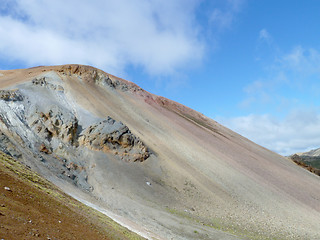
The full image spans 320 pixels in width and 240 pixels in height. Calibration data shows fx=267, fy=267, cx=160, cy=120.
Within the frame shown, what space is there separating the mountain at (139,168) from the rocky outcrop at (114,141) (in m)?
0.14

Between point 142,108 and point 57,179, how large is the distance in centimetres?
3025

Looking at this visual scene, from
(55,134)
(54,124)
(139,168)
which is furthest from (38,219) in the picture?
(54,124)

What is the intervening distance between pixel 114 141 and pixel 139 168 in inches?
201

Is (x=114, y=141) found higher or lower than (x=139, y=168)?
higher

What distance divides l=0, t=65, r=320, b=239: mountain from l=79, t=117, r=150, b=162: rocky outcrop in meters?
0.14

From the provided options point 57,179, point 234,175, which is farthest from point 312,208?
point 57,179

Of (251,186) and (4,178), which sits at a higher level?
(251,186)

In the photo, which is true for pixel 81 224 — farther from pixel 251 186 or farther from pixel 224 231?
pixel 251 186

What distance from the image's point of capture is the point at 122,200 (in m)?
28.6

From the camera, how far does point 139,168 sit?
117 ft

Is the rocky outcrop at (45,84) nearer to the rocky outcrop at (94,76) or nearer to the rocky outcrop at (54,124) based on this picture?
the rocky outcrop at (94,76)

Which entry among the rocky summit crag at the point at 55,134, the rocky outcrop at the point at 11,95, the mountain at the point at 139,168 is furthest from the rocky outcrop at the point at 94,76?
the rocky outcrop at the point at 11,95

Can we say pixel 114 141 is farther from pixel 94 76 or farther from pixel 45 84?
pixel 94 76

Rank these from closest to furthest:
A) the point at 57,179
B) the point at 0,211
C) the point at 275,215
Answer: the point at 0,211 < the point at 57,179 < the point at 275,215
